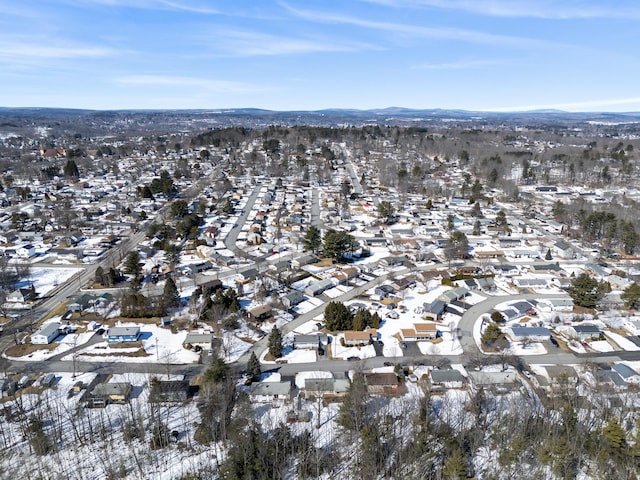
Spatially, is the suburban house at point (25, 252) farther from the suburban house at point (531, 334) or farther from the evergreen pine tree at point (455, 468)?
Answer: the suburban house at point (531, 334)

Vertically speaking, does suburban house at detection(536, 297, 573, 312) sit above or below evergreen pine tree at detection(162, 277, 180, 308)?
below

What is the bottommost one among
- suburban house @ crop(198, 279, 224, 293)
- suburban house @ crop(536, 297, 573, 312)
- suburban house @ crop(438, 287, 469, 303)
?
suburban house @ crop(536, 297, 573, 312)

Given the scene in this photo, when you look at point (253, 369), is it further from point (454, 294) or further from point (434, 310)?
point (454, 294)

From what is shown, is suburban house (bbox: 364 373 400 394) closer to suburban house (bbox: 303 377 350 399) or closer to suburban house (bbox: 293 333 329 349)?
suburban house (bbox: 303 377 350 399)

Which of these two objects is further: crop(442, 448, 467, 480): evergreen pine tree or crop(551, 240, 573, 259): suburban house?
crop(551, 240, 573, 259): suburban house

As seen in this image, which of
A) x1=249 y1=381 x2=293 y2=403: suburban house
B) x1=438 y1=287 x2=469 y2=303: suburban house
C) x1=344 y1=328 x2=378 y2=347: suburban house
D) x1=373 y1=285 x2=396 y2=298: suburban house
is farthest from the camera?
x1=373 y1=285 x2=396 y2=298: suburban house

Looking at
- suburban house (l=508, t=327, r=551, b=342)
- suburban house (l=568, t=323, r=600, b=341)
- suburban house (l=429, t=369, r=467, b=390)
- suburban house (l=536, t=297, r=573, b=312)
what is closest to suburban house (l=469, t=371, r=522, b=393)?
suburban house (l=429, t=369, r=467, b=390)

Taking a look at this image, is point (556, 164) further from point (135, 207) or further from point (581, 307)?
point (135, 207)
